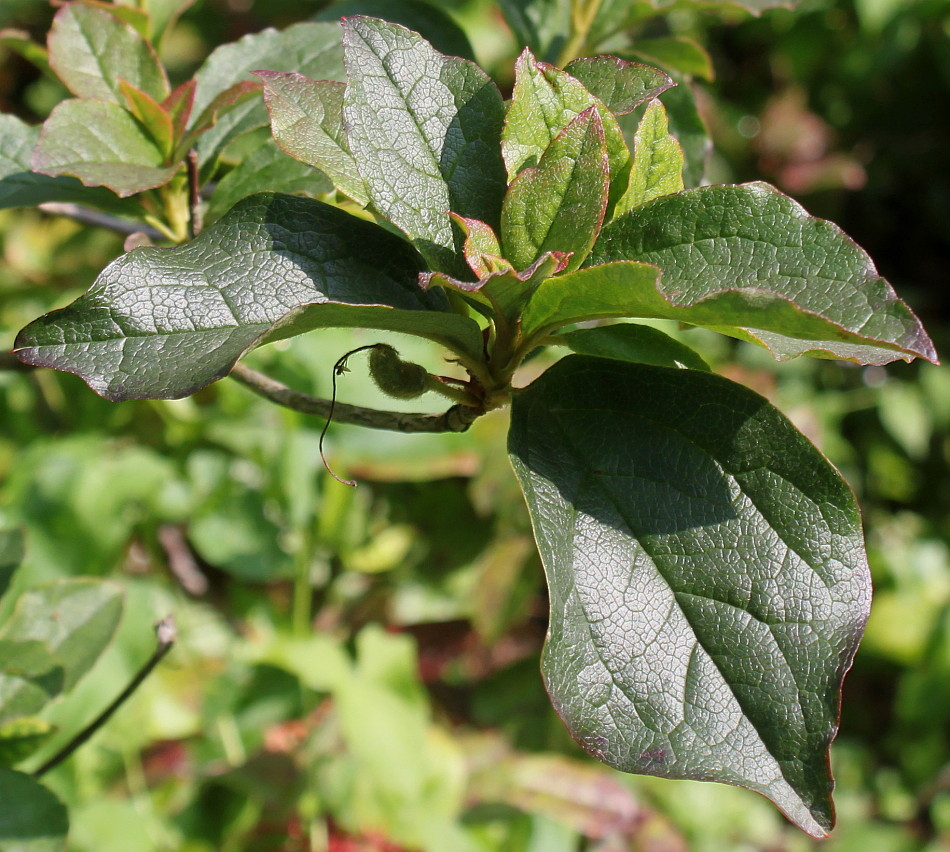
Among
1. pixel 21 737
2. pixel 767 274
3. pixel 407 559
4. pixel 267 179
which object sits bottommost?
pixel 407 559

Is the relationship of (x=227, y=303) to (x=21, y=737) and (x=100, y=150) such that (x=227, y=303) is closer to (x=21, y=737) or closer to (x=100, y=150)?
(x=100, y=150)

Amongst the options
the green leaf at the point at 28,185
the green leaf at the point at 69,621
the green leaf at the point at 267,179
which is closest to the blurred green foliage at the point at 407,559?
the green leaf at the point at 69,621

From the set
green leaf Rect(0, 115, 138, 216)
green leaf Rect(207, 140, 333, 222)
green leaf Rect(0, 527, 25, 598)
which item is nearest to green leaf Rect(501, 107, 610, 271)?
green leaf Rect(207, 140, 333, 222)

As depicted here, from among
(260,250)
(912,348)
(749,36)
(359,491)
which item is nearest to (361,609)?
(359,491)

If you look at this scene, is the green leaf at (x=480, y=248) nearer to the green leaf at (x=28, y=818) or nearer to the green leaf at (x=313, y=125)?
the green leaf at (x=313, y=125)

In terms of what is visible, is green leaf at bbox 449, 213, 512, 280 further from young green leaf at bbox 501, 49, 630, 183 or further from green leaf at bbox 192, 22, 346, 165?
green leaf at bbox 192, 22, 346, 165

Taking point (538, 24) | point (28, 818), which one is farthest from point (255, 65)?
point (28, 818)
